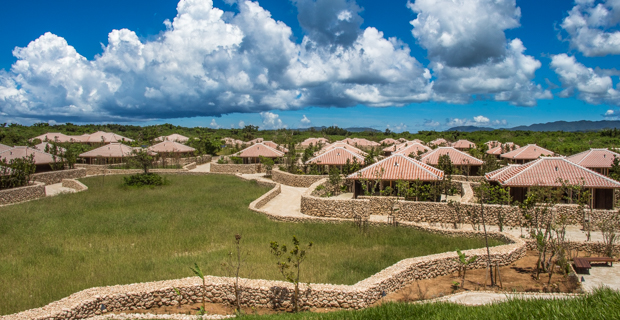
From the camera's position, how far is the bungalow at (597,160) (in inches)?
1294

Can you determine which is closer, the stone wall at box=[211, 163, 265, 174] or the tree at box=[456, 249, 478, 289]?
the tree at box=[456, 249, 478, 289]

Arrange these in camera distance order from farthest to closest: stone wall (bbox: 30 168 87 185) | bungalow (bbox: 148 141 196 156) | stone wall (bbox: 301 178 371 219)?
bungalow (bbox: 148 141 196 156)
stone wall (bbox: 30 168 87 185)
stone wall (bbox: 301 178 371 219)

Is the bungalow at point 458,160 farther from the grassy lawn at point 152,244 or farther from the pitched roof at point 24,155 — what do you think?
the pitched roof at point 24,155

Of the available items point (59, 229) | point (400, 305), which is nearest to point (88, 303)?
point (400, 305)

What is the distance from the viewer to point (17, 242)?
1549 centimetres

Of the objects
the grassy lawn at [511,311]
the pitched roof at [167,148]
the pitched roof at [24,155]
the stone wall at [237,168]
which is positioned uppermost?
the pitched roof at [167,148]

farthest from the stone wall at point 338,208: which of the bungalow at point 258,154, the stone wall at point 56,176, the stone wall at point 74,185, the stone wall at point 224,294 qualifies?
the stone wall at point 56,176

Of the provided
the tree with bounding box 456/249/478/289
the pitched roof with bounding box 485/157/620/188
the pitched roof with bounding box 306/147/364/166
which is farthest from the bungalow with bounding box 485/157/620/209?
the pitched roof with bounding box 306/147/364/166

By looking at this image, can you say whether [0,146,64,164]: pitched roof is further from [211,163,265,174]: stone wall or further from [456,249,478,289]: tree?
[456,249,478,289]: tree

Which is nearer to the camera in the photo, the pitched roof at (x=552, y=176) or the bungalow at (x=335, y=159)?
the pitched roof at (x=552, y=176)

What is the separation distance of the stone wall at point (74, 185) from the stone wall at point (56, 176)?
6.39 feet

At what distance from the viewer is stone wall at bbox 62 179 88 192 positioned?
30.6 meters

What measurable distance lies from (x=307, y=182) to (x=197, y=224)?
14853mm

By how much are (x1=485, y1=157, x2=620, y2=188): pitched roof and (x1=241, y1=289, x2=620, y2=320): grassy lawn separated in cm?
1548
